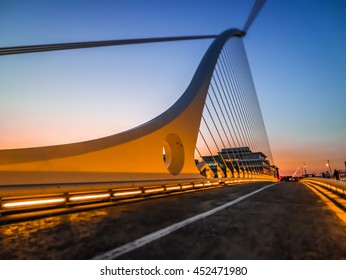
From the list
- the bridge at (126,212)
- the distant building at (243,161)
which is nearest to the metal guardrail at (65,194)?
the bridge at (126,212)

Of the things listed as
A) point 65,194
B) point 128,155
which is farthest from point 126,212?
point 128,155

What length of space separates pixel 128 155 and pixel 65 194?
13.1 ft

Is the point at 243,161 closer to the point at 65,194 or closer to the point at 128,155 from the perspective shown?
the point at 128,155

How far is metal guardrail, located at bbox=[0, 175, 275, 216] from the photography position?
5.00m

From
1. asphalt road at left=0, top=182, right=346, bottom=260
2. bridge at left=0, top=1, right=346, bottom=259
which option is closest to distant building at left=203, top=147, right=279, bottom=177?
bridge at left=0, top=1, right=346, bottom=259

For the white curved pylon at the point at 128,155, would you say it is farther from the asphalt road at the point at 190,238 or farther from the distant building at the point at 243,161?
the distant building at the point at 243,161

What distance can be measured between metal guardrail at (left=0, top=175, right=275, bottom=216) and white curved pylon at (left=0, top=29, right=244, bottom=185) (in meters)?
0.76

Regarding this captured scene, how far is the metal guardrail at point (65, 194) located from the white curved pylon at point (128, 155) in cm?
76

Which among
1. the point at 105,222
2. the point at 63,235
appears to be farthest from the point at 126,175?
the point at 63,235

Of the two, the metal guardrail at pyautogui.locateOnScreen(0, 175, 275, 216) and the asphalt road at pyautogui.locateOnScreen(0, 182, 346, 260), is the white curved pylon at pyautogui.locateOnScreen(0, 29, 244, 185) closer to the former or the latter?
the metal guardrail at pyautogui.locateOnScreen(0, 175, 275, 216)

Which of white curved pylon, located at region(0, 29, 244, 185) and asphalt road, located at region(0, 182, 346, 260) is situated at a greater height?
white curved pylon, located at region(0, 29, 244, 185)

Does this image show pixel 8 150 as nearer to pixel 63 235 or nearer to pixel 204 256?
pixel 63 235

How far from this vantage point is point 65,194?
6293 millimetres
